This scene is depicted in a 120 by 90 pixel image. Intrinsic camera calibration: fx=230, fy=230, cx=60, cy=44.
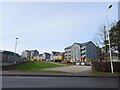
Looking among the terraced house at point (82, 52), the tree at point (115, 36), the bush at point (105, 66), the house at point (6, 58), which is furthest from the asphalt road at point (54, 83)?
the terraced house at point (82, 52)

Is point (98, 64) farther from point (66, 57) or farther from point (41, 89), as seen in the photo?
point (66, 57)

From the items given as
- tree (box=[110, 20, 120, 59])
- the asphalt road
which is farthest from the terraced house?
the asphalt road

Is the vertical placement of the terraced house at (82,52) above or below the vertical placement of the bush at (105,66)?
above

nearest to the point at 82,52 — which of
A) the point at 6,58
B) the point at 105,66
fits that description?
the point at 6,58

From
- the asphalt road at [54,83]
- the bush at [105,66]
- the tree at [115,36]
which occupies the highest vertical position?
the tree at [115,36]

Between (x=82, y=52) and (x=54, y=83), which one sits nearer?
(x=54, y=83)

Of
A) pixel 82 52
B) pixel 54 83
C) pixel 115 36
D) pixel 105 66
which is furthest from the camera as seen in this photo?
pixel 82 52

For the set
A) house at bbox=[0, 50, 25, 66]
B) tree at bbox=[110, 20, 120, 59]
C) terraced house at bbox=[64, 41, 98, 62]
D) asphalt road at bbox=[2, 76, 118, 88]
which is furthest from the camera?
terraced house at bbox=[64, 41, 98, 62]

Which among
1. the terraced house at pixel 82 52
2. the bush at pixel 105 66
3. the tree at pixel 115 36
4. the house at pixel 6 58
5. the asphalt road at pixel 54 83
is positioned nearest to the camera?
the asphalt road at pixel 54 83

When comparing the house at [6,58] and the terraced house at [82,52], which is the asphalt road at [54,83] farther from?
the terraced house at [82,52]

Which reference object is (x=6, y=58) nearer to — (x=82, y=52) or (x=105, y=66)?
(x=105, y=66)

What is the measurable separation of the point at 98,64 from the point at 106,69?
5.01 ft

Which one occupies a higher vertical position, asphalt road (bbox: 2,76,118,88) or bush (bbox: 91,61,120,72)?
bush (bbox: 91,61,120,72)

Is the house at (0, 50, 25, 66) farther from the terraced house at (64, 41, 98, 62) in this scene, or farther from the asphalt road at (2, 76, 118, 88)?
the terraced house at (64, 41, 98, 62)
